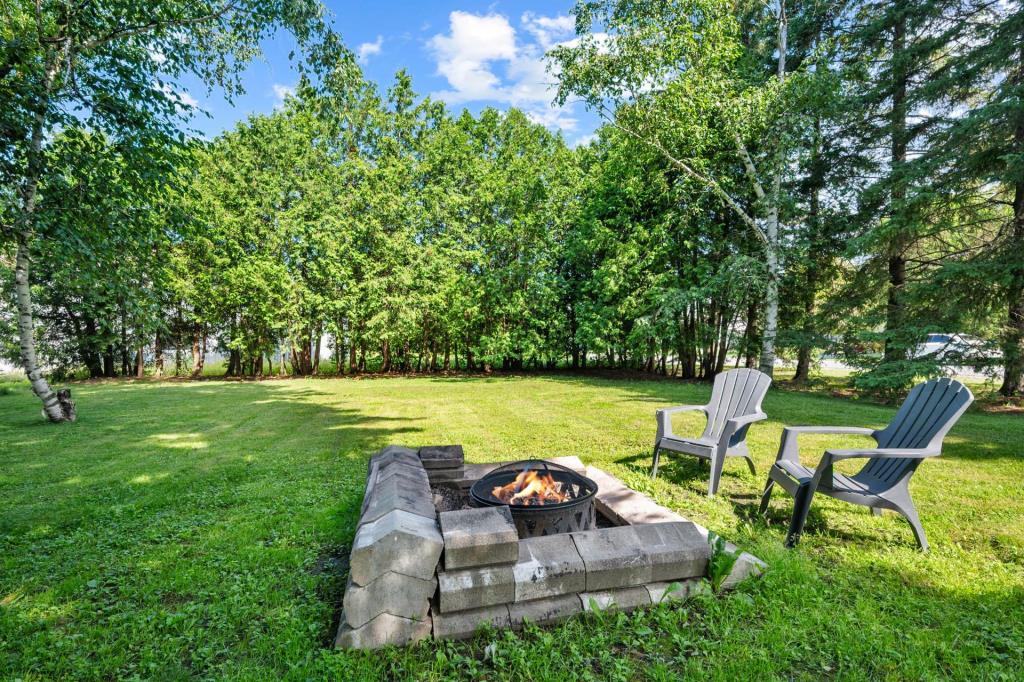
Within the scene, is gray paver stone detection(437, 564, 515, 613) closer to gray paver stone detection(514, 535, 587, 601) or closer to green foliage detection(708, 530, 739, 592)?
gray paver stone detection(514, 535, 587, 601)

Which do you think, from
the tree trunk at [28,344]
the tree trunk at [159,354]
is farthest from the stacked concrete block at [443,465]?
the tree trunk at [159,354]

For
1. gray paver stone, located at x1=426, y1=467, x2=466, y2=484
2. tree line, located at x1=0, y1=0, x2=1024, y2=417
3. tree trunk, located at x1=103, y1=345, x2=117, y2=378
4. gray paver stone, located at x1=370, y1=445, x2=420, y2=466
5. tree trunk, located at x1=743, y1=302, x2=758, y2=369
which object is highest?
tree line, located at x1=0, y1=0, x2=1024, y2=417

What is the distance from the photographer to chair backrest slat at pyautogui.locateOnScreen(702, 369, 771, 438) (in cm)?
416

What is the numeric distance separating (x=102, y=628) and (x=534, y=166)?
1477 cm

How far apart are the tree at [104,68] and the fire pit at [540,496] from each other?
14.2ft

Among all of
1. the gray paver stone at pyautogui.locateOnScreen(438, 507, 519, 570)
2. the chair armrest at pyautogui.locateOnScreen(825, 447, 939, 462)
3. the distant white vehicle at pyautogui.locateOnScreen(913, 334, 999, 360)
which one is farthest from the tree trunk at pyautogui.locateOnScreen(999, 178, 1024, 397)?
the gray paver stone at pyautogui.locateOnScreen(438, 507, 519, 570)

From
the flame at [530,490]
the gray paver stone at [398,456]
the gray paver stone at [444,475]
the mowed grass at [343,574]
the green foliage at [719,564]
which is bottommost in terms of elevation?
the mowed grass at [343,574]

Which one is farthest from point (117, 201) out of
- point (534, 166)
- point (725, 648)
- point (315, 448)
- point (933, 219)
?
point (933, 219)

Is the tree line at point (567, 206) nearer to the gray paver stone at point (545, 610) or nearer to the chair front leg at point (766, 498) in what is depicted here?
the gray paver stone at point (545, 610)

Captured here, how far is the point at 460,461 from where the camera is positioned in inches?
142

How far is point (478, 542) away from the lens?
202cm

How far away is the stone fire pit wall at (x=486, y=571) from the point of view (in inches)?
75.6

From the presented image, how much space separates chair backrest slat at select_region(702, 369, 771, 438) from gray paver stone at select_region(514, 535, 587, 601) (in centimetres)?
262

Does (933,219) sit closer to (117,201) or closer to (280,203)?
(117,201)
